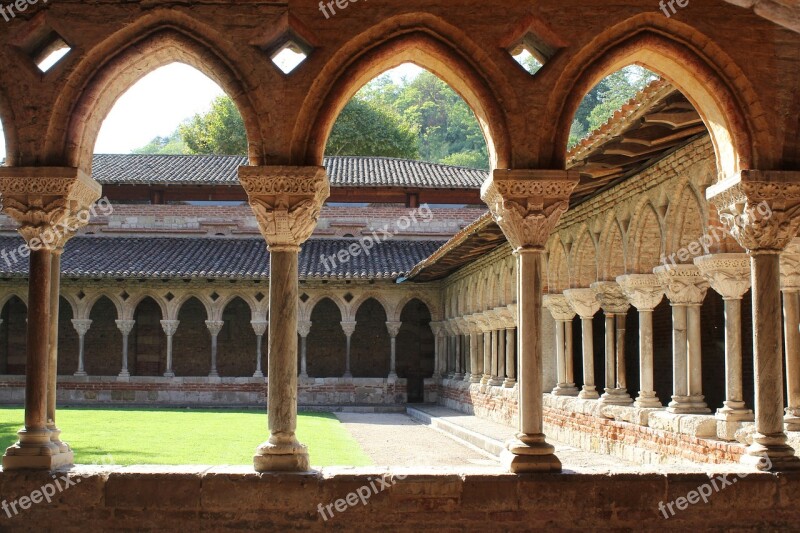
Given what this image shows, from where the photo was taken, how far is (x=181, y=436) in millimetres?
15812

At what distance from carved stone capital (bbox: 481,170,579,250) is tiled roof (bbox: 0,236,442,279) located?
19604 millimetres

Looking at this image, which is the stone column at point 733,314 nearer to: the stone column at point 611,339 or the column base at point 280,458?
the stone column at point 611,339

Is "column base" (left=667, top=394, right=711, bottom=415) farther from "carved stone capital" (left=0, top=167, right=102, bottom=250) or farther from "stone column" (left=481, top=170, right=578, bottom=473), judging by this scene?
"carved stone capital" (left=0, top=167, right=102, bottom=250)

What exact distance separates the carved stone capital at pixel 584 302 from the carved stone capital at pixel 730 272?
197 inches

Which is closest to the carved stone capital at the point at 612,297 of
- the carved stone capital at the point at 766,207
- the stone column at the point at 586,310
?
the stone column at the point at 586,310

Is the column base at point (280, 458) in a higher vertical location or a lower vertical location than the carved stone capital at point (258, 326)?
lower

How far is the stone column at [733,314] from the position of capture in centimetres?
1017

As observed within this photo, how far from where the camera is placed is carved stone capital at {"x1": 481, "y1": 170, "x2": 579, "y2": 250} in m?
7.29

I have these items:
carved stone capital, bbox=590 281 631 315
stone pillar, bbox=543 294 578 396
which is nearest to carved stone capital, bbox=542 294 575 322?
stone pillar, bbox=543 294 578 396

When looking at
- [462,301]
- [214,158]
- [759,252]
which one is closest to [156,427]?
[462,301]

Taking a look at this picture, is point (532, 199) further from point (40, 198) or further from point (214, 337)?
point (214, 337)

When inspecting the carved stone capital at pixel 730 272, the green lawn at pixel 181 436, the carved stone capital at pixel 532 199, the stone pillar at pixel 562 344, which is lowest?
the green lawn at pixel 181 436

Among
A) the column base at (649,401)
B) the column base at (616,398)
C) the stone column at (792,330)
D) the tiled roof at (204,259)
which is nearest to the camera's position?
the stone column at (792,330)

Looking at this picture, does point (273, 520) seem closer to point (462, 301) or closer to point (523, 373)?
point (523, 373)
